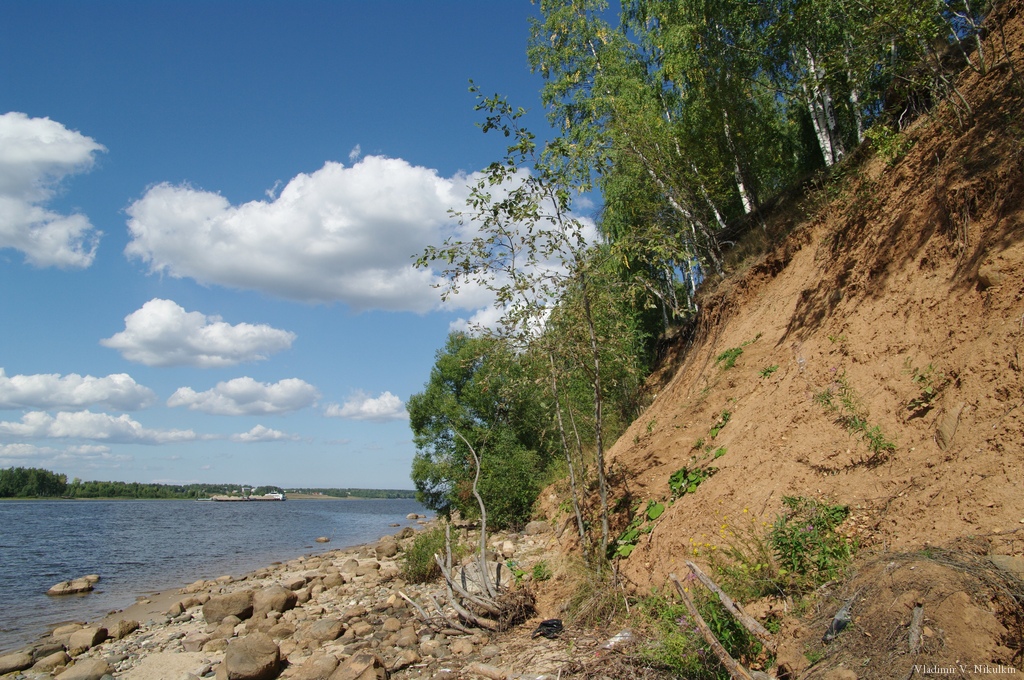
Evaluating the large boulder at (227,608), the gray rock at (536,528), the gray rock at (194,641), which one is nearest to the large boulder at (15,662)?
the gray rock at (194,641)

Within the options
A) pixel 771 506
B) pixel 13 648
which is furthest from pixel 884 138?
pixel 13 648

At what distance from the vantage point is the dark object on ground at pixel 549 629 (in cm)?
775

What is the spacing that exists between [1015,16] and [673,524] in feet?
32.1

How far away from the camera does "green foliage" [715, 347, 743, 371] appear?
11.3 metres

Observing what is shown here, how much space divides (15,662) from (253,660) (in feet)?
19.4

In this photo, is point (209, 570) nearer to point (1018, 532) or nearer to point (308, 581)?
point (308, 581)

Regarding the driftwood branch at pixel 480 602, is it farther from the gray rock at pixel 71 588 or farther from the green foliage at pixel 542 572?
the gray rock at pixel 71 588

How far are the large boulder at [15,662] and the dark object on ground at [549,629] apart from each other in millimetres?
10128

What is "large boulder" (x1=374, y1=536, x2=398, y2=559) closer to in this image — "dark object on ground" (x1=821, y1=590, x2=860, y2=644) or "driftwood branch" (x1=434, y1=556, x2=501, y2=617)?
"driftwood branch" (x1=434, y1=556, x2=501, y2=617)

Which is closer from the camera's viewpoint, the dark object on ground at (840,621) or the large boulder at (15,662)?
the dark object on ground at (840,621)

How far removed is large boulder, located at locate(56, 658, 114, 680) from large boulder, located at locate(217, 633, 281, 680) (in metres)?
2.63

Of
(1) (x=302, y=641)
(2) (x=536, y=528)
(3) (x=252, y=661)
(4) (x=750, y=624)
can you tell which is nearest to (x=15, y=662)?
(1) (x=302, y=641)

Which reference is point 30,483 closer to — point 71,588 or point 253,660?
point 71,588

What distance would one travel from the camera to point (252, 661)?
8.67 m
